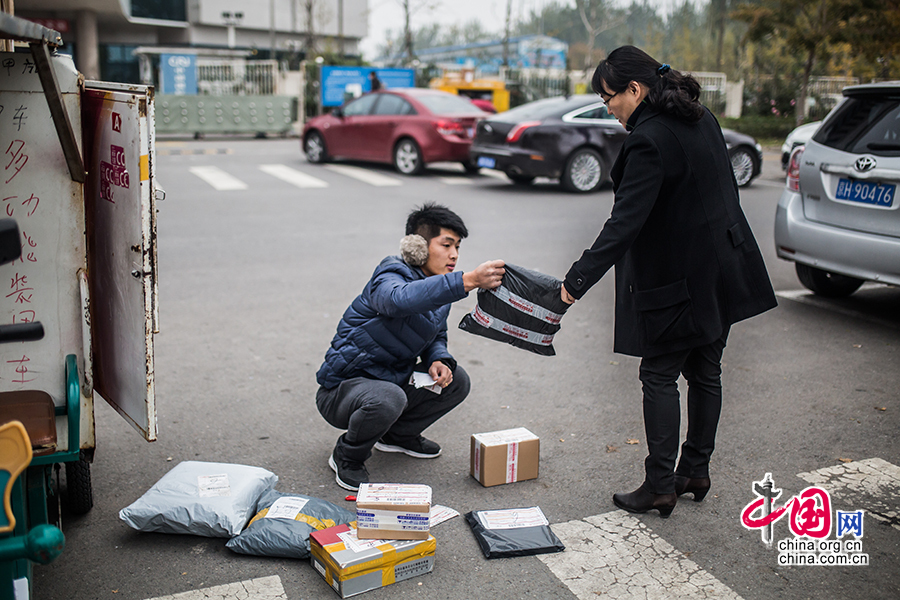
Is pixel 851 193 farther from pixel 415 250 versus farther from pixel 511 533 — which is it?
pixel 511 533

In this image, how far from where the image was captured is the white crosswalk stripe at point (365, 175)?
13.8m

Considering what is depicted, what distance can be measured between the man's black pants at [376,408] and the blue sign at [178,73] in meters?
23.8

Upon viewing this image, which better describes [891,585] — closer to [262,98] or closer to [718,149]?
[718,149]

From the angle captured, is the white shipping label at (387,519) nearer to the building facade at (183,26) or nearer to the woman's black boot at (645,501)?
the woman's black boot at (645,501)

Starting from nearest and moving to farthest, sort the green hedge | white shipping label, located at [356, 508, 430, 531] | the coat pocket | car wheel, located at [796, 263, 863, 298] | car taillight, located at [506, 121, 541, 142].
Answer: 1. white shipping label, located at [356, 508, 430, 531]
2. the coat pocket
3. car wheel, located at [796, 263, 863, 298]
4. car taillight, located at [506, 121, 541, 142]
5. the green hedge

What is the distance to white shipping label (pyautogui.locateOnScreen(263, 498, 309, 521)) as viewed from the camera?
3133 mm

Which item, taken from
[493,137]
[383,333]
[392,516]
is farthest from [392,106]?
[392,516]

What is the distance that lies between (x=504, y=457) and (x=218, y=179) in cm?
1128

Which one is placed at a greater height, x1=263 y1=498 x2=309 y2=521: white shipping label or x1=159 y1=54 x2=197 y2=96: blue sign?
x1=159 y1=54 x2=197 y2=96: blue sign

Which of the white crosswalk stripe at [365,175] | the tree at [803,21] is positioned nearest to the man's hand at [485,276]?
the white crosswalk stripe at [365,175]

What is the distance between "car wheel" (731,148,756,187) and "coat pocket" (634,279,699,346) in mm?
11043

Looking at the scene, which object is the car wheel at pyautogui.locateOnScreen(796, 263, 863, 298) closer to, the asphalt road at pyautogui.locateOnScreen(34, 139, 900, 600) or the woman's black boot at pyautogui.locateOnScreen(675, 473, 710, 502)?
the asphalt road at pyautogui.locateOnScreen(34, 139, 900, 600)

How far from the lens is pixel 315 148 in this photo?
16.5 meters

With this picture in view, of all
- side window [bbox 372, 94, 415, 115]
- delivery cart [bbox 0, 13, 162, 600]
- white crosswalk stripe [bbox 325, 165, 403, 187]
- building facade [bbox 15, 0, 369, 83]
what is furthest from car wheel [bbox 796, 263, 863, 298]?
building facade [bbox 15, 0, 369, 83]
